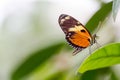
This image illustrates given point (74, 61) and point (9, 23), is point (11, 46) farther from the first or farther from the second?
point (74, 61)

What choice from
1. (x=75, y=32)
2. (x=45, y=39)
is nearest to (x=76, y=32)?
(x=75, y=32)

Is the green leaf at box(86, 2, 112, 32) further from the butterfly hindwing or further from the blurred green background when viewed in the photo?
the butterfly hindwing

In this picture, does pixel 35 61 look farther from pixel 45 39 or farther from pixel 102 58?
pixel 102 58

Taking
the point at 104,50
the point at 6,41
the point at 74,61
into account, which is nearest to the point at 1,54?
the point at 6,41

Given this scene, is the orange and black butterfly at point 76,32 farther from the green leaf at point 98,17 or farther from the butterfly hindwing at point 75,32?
the green leaf at point 98,17

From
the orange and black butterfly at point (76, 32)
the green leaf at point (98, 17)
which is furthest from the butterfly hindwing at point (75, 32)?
the green leaf at point (98, 17)

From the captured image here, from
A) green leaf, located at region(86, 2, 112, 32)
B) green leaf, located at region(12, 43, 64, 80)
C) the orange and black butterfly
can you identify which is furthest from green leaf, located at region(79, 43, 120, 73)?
green leaf, located at region(12, 43, 64, 80)
